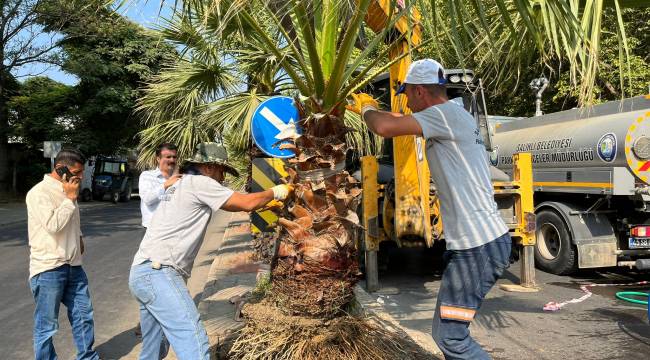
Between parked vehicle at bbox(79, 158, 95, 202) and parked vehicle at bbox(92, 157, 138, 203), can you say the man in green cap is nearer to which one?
parked vehicle at bbox(79, 158, 95, 202)

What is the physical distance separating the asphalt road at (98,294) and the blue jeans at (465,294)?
3.12m

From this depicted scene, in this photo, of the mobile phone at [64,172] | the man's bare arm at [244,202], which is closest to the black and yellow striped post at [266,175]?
the mobile phone at [64,172]

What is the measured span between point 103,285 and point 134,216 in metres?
12.6

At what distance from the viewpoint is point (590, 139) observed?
815 centimetres

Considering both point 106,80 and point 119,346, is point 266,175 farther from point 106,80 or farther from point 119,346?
point 106,80

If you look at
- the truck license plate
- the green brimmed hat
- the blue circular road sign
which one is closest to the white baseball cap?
the green brimmed hat

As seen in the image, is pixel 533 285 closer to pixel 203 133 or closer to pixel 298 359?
pixel 298 359

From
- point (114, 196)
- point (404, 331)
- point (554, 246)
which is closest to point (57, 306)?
point (404, 331)

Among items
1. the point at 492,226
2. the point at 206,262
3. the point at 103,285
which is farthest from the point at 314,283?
the point at 206,262

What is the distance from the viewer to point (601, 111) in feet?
27.6

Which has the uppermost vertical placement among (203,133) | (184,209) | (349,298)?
(203,133)

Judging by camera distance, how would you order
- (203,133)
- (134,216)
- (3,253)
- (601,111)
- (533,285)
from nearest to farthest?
(533,285) → (601,111) → (203,133) → (3,253) → (134,216)

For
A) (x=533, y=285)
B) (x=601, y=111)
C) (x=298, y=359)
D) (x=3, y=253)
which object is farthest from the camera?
(x=3, y=253)

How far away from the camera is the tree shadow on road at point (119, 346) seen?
4769 millimetres
